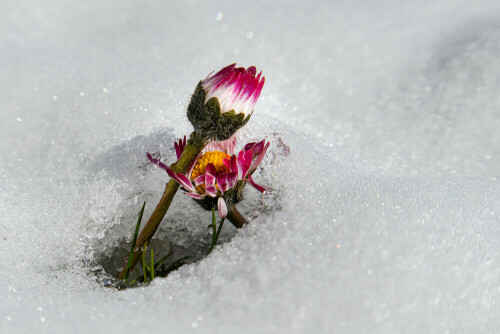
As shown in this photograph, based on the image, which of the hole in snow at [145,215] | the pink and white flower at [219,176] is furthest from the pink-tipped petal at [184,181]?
the hole in snow at [145,215]

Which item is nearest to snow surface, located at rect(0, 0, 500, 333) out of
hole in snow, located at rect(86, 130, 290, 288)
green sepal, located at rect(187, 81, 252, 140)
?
hole in snow, located at rect(86, 130, 290, 288)

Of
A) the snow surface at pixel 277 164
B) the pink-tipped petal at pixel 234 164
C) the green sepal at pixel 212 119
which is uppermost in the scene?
the green sepal at pixel 212 119

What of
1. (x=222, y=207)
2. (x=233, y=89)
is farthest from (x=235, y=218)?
(x=233, y=89)

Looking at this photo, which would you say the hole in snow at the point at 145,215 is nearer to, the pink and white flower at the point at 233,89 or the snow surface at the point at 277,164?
the snow surface at the point at 277,164

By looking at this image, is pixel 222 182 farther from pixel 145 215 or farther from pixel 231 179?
pixel 145 215

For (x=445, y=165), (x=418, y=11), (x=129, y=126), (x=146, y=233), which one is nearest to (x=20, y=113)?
(x=129, y=126)

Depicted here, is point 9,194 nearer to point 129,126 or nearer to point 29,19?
point 129,126

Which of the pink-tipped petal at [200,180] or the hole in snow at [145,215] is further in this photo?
the hole in snow at [145,215]
